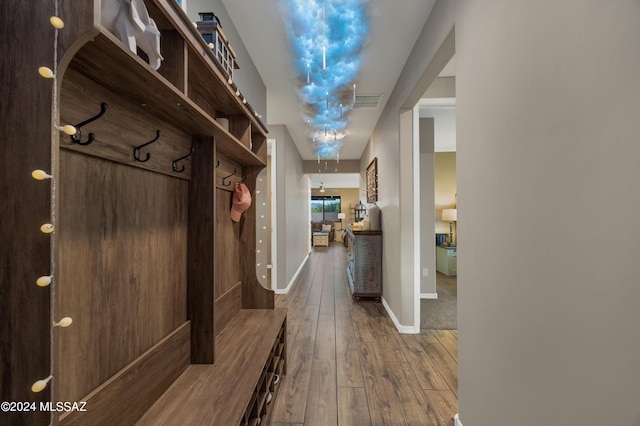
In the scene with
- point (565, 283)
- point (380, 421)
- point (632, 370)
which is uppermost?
point (565, 283)

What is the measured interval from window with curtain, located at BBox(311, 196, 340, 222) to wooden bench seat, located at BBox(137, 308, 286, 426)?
12139 mm

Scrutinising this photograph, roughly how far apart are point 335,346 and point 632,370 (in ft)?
7.61

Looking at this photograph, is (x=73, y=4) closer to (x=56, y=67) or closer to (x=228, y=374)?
(x=56, y=67)

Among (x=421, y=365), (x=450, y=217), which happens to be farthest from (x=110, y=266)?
(x=450, y=217)

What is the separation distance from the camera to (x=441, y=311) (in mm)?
3686

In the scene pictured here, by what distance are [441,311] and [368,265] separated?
114 cm

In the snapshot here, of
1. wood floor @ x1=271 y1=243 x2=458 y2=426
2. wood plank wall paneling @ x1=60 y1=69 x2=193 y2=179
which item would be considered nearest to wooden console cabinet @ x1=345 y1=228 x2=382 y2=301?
wood floor @ x1=271 y1=243 x2=458 y2=426

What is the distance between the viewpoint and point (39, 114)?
54 cm

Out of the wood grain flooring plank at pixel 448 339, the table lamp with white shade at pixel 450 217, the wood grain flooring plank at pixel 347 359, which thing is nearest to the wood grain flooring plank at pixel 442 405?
the wood grain flooring plank at pixel 347 359

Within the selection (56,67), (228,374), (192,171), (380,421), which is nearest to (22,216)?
(56,67)

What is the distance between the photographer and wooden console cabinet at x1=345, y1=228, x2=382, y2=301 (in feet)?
13.4

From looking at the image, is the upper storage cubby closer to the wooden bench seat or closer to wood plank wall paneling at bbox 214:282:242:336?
wood plank wall paneling at bbox 214:282:242:336

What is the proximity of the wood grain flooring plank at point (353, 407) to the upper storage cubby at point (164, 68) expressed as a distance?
71.1 inches

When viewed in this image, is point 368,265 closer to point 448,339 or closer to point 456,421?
point 448,339
